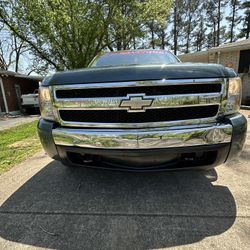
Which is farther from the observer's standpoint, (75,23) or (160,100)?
(75,23)

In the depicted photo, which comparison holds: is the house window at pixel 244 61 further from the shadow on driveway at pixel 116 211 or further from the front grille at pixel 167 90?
the front grille at pixel 167 90

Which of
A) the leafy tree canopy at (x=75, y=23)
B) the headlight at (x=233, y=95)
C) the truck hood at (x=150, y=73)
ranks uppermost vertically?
the leafy tree canopy at (x=75, y=23)

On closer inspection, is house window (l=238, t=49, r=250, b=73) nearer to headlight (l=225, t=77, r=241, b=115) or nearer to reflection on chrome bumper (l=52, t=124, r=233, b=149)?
headlight (l=225, t=77, r=241, b=115)

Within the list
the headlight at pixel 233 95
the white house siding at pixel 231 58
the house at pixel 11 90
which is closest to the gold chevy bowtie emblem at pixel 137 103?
the headlight at pixel 233 95

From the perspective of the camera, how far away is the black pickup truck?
1.93 m

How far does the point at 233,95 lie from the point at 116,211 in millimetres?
1555

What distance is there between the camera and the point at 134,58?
3740mm

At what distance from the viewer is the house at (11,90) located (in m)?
15.5

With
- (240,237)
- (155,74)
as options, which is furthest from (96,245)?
(155,74)

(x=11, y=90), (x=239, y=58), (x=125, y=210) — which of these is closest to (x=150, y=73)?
(x=125, y=210)

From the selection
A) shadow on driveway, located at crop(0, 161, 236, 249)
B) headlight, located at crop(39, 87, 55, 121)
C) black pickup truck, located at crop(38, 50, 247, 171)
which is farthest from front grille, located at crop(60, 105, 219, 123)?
shadow on driveway, located at crop(0, 161, 236, 249)

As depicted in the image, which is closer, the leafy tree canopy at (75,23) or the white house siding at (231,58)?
the white house siding at (231,58)

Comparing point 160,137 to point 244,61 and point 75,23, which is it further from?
point 75,23

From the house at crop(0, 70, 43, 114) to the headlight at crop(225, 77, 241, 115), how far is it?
623 inches
